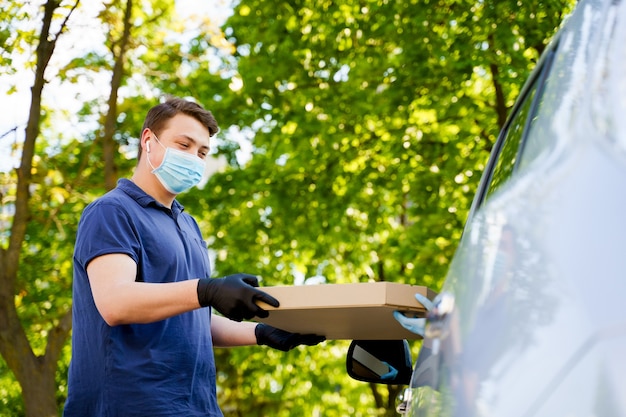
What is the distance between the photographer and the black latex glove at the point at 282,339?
3.37 meters

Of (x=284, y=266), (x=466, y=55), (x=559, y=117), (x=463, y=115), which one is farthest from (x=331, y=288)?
(x=284, y=266)

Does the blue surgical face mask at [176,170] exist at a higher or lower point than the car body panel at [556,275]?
higher

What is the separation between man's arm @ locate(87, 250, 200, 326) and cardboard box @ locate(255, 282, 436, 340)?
→ 0.26 metres

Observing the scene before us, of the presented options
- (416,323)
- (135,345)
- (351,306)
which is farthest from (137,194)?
(416,323)

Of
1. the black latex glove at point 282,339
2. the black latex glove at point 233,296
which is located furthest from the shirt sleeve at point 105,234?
the black latex glove at point 282,339

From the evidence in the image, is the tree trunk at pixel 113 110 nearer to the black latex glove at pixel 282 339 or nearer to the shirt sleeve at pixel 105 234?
the black latex glove at pixel 282 339

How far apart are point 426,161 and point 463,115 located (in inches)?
29.0

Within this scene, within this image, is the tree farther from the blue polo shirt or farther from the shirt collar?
the blue polo shirt

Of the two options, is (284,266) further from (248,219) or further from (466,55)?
(466,55)

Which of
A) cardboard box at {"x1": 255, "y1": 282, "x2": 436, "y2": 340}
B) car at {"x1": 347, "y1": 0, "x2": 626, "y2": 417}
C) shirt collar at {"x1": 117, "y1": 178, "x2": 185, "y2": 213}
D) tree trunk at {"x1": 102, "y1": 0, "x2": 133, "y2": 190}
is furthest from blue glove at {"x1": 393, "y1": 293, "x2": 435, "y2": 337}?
tree trunk at {"x1": 102, "y1": 0, "x2": 133, "y2": 190}

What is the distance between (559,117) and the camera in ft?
4.73

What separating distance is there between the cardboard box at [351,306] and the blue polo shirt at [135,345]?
16.6 inches

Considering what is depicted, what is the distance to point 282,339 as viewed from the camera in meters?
3.44

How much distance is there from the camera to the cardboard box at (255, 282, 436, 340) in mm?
2113
